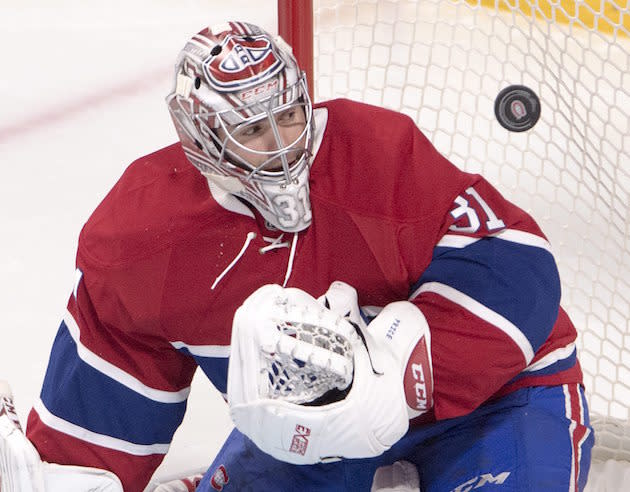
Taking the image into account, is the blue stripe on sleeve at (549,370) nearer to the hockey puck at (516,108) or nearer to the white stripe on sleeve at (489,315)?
the white stripe on sleeve at (489,315)

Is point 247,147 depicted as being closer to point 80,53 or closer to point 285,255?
point 285,255

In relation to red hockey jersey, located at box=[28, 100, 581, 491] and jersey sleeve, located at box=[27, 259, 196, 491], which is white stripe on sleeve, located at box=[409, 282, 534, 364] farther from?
jersey sleeve, located at box=[27, 259, 196, 491]

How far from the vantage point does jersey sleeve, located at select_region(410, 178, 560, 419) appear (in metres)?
1.91

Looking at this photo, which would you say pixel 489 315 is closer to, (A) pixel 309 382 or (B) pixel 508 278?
(B) pixel 508 278

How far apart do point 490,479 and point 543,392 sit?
21cm

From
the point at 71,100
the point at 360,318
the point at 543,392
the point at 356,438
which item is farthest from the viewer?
the point at 71,100

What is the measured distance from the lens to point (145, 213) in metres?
2.00

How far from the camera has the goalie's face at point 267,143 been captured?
73.2 inches

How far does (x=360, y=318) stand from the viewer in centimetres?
191

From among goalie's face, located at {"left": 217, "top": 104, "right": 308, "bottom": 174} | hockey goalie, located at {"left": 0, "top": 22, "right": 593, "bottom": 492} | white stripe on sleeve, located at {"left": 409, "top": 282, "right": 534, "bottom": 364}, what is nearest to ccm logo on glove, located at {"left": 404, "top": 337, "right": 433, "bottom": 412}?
hockey goalie, located at {"left": 0, "top": 22, "right": 593, "bottom": 492}

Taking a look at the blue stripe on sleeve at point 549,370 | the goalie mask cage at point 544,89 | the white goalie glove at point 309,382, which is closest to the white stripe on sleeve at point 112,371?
the white goalie glove at point 309,382

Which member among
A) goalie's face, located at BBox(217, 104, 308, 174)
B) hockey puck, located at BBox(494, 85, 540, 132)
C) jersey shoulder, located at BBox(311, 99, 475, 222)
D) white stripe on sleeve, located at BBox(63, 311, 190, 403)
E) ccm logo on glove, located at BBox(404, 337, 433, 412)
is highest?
goalie's face, located at BBox(217, 104, 308, 174)

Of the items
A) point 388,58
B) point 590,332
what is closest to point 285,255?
point 388,58

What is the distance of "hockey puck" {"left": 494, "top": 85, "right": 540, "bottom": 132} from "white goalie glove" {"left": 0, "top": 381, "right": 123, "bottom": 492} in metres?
1.08
